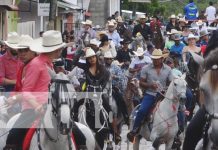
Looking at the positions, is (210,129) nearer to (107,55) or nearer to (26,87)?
(26,87)

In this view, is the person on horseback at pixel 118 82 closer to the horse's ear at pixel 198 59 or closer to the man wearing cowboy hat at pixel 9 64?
the man wearing cowboy hat at pixel 9 64

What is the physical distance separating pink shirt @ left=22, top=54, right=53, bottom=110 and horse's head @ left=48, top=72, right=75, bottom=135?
0.86ft

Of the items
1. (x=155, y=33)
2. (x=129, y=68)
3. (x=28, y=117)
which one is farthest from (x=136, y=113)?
(x=155, y=33)

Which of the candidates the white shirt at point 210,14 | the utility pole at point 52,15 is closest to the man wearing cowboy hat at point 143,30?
the utility pole at point 52,15

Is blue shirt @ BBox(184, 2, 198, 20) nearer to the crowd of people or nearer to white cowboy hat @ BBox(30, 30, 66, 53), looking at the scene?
the crowd of people

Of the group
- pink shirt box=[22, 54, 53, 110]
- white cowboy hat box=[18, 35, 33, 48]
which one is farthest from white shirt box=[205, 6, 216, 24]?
pink shirt box=[22, 54, 53, 110]

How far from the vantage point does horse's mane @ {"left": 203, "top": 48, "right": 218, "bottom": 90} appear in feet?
27.3

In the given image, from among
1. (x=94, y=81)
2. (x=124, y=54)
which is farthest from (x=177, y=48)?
(x=94, y=81)

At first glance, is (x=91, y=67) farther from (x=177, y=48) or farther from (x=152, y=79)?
(x=177, y=48)

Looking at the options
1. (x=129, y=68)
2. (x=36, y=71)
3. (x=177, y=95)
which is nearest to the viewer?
(x=36, y=71)

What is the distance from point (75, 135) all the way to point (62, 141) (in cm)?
126

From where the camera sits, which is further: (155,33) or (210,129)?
(155,33)

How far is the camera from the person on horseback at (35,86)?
10.6 metres

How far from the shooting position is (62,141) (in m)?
10.2
